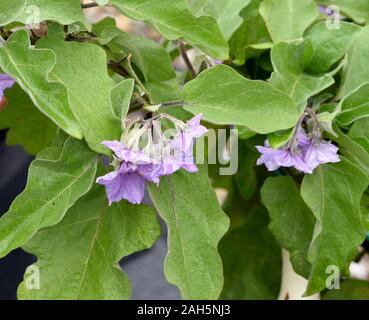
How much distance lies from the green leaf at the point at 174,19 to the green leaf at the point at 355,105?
5.6 inches

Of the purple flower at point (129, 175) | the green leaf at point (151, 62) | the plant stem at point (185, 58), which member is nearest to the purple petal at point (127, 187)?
the purple flower at point (129, 175)

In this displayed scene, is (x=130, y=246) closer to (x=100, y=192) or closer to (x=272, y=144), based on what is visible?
(x=100, y=192)

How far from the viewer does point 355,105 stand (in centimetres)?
62

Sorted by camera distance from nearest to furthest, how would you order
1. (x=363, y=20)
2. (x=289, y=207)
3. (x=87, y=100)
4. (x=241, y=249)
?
(x=87, y=100) → (x=289, y=207) → (x=363, y=20) → (x=241, y=249)

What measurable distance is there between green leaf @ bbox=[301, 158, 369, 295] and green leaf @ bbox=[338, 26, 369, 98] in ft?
0.31

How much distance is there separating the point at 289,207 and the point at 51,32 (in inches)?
12.0

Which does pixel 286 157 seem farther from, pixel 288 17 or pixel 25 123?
pixel 25 123

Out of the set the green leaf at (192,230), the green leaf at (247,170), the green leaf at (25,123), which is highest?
the green leaf at (192,230)

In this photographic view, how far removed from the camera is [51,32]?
59 centimetres

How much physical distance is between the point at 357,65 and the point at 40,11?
32 cm

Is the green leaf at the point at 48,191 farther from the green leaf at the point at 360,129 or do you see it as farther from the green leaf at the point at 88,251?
the green leaf at the point at 360,129

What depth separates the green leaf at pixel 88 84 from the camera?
0.54 m

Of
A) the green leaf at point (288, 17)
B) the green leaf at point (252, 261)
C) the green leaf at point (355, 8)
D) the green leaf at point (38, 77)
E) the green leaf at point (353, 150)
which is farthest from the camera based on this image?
the green leaf at point (252, 261)
